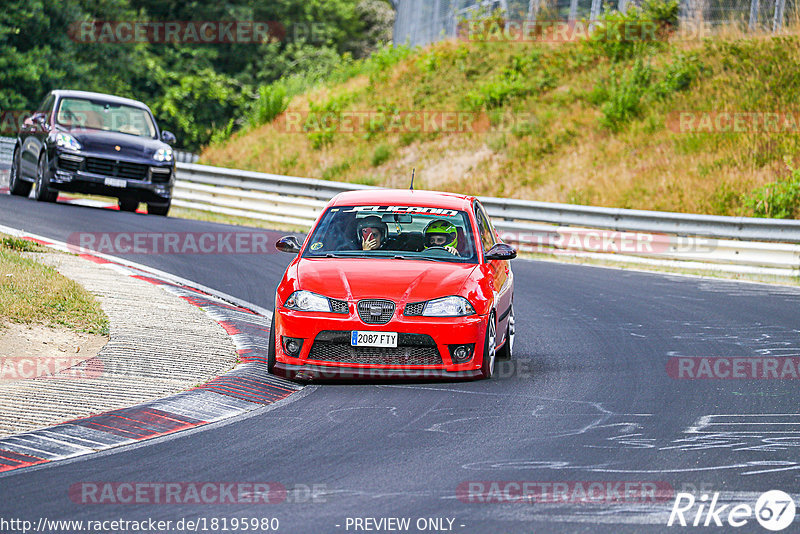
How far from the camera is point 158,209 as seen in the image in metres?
22.8

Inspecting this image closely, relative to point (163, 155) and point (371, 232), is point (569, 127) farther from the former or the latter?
point (371, 232)

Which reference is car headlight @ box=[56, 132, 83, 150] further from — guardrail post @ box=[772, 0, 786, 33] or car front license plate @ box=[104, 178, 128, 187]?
guardrail post @ box=[772, 0, 786, 33]

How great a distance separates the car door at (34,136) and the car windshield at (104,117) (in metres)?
0.30

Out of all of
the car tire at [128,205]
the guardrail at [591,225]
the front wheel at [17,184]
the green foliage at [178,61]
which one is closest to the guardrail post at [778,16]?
the guardrail at [591,225]

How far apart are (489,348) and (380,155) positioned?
23.8 metres

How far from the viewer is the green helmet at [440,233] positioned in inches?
405

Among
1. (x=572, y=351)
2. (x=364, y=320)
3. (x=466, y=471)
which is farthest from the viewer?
(x=572, y=351)

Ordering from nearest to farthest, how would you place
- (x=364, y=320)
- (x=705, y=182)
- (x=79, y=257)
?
(x=364, y=320) → (x=79, y=257) → (x=705, y=182)

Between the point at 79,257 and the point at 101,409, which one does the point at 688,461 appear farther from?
the point at 79,257

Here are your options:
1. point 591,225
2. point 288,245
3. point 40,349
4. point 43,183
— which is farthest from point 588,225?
point 40,349

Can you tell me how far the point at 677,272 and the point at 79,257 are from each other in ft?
33.7

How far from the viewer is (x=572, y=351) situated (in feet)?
36.9

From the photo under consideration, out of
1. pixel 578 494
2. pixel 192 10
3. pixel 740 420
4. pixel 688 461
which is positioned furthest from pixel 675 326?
pixel 192 10

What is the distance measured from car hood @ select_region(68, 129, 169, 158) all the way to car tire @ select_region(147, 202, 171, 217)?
58.0 inches
